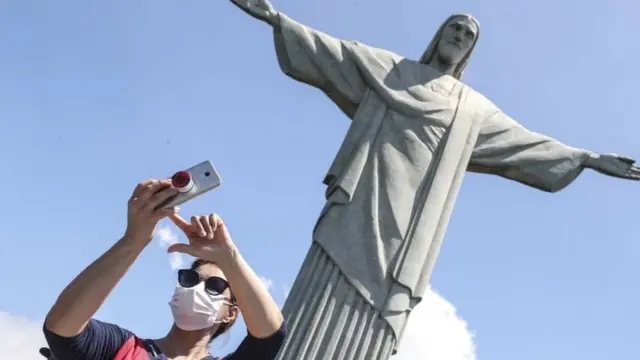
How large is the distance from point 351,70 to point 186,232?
4.27 m

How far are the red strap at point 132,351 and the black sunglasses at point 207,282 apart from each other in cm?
24

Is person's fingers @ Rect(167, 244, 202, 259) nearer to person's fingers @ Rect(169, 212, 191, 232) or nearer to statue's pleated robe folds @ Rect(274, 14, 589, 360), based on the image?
person's fingers @ Rect(169, 212, 191, 232)

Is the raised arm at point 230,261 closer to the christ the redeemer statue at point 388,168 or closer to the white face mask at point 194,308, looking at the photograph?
the white face mask at point 194,308

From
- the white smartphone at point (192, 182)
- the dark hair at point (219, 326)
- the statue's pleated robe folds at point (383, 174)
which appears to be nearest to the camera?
the white smartphone at point (192, 182)

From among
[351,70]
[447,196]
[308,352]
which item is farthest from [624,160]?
[308,352]

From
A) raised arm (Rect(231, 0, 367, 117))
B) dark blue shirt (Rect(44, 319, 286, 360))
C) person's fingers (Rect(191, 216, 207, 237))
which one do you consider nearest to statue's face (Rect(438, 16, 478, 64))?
raised arm (Rect(231, 0, 367, 117))

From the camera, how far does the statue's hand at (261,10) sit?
595 centimetres

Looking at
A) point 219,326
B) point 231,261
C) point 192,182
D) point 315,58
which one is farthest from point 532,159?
point 192,182

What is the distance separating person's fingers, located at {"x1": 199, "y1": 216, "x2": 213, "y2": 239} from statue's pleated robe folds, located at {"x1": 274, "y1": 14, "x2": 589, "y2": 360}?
9.85 ft

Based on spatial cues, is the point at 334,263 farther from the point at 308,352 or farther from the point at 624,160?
the point at 624,160

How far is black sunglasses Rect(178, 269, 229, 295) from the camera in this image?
2355 millimetres

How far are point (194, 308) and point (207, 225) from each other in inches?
16.2

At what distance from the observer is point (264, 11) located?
5.98 m

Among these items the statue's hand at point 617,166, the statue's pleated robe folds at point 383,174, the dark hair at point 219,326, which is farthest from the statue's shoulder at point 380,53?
the dark hair at point 219,326
